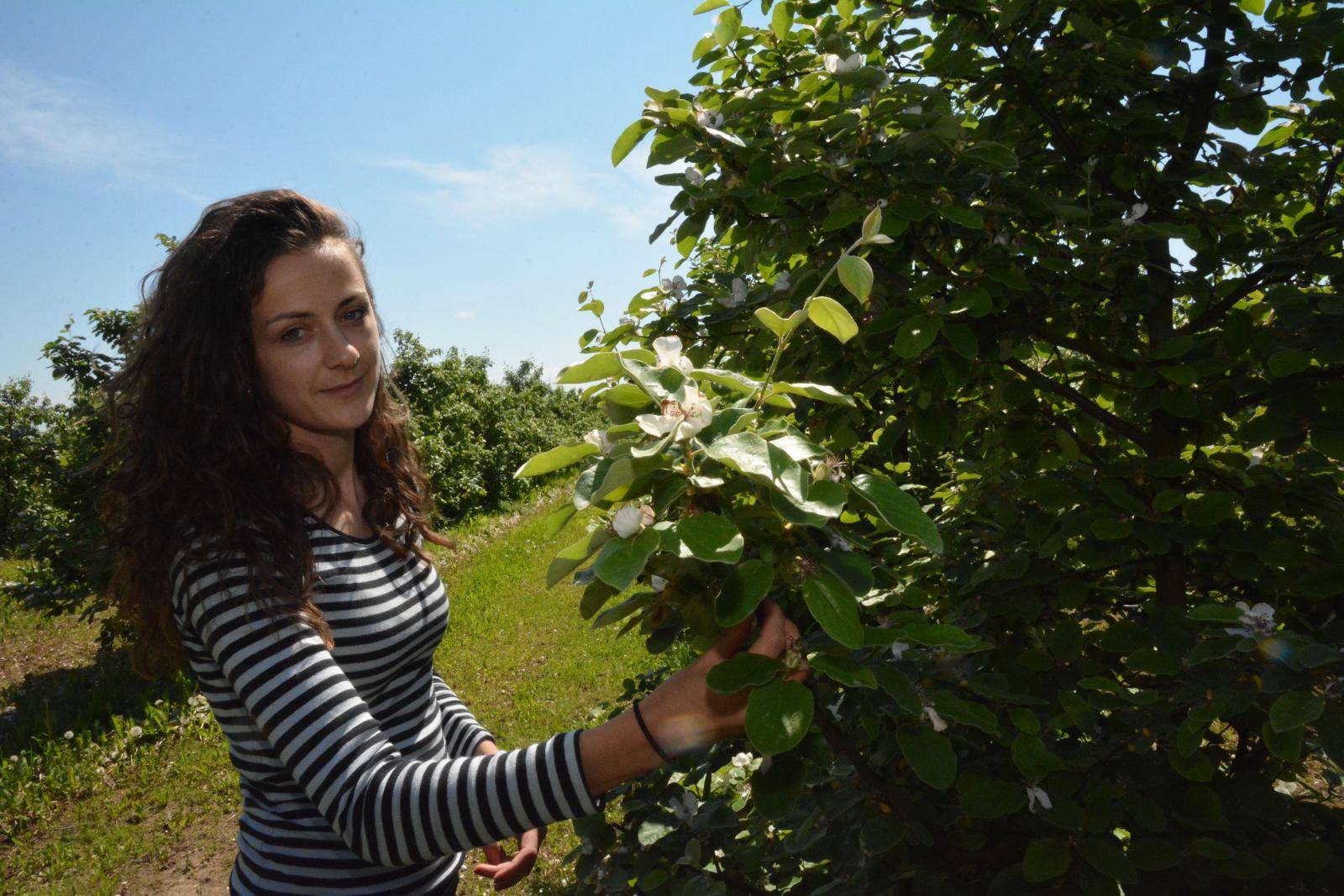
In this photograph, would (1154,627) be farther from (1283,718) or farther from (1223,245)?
(1223,245)

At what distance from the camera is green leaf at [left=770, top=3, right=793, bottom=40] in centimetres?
213

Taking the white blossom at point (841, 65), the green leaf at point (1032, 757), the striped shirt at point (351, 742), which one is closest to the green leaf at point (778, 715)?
the striped shirt at point (351, 742)

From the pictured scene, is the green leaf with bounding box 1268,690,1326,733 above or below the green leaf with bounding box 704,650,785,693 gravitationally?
below

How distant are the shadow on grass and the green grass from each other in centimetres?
2

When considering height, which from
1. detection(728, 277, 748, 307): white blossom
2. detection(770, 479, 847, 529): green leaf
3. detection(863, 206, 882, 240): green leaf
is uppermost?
detection(728, 277, 748, 307): white blossom

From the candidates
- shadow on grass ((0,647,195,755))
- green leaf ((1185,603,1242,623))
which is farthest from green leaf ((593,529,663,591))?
shadow on grass ((0,647,195,755))

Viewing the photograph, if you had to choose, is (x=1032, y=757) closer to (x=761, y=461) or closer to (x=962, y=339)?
(x=962, y=339)

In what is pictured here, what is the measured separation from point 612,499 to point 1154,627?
1265 mm

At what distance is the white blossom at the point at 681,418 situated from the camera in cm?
85

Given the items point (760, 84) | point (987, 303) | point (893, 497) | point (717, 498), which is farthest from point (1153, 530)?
point (760, 84)

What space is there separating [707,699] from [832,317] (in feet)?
1.64

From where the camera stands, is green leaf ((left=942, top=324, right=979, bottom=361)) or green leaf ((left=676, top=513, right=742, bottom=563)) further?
green leaf ((left=942, top=324, right=979, bottom=361))

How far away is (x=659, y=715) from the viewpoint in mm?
1087

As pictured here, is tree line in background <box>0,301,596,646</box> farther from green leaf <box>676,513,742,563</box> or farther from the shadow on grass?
green leaf <box>676,513,742,563</box>
